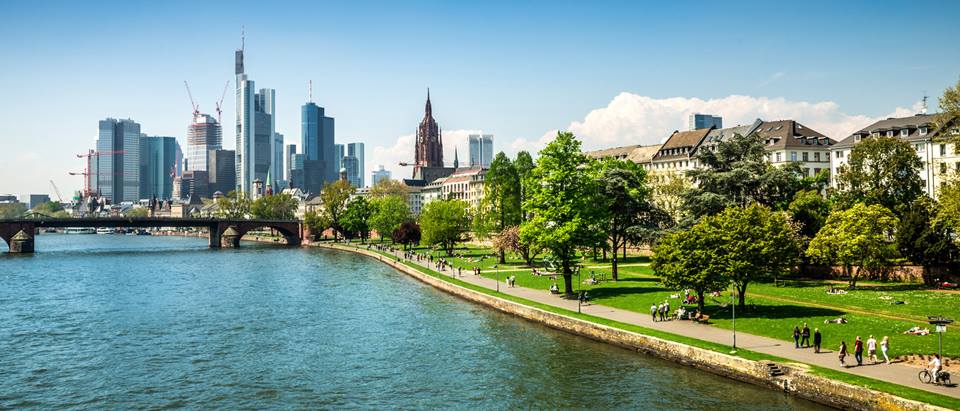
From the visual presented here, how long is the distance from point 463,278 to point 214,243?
128149 millimetres

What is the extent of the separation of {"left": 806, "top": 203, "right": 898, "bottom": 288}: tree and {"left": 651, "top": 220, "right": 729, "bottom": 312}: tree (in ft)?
50.0

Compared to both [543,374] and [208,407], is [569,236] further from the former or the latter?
[208,407]

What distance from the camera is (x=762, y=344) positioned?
4269 centimetres

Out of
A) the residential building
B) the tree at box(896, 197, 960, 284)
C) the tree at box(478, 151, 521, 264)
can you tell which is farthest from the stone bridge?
the tree at box(896, 197, 960, 284)

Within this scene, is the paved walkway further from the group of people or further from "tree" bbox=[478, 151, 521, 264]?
"tree" bbox=[478, 151, 521, 264]

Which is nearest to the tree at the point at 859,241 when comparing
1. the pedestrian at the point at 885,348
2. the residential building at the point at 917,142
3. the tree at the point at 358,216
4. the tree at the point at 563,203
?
the tree at the point at 563,203

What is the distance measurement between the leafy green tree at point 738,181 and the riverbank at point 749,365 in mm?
25187

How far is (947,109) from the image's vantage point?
52.4 meters

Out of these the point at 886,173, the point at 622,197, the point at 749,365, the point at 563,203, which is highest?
the point at 886,173

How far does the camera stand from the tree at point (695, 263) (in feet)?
170

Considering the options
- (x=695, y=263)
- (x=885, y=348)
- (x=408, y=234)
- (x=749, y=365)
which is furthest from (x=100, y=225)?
(x=885, y=348)

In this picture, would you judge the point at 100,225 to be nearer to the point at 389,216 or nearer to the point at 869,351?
the point at 389,216

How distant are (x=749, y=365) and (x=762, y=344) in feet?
15.0

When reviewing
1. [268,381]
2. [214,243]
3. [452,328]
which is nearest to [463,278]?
[452,328]
